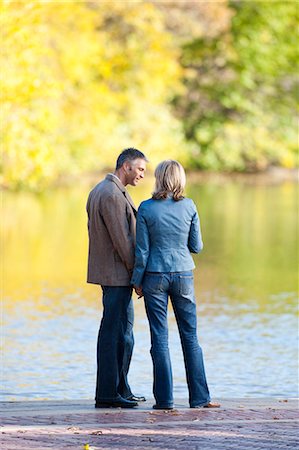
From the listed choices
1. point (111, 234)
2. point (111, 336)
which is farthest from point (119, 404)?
point (111, 234)

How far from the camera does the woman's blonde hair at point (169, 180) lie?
8.72 metres

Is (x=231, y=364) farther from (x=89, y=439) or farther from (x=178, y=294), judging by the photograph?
(x=89, y=439)

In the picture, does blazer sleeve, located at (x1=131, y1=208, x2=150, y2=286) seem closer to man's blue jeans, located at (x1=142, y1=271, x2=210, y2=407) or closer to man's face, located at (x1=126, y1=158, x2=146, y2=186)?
man's blue jeans, located at (x1=142, y1=271, x2=210, y2=407)

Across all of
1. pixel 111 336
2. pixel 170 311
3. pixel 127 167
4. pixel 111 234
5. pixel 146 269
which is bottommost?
pixel 170 311

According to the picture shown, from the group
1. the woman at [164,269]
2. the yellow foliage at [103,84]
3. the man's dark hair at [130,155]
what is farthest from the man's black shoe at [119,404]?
the yellow foliage at [103,84]

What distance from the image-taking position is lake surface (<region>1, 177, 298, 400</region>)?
11195 millimetres

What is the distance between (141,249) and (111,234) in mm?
307

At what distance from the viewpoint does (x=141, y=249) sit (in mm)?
8797

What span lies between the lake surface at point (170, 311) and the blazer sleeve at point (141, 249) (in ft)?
6.10

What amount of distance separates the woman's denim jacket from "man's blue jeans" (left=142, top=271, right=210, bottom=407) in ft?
0.23

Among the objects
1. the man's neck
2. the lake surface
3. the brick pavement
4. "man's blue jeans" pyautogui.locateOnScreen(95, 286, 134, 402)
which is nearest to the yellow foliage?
the lake surface

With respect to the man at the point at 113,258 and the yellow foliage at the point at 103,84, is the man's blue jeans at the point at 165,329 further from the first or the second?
the yellow foliage at the point at 103,84

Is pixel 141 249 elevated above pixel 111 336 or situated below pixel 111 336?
above

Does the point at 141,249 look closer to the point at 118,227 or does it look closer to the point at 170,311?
the point at 118,227
